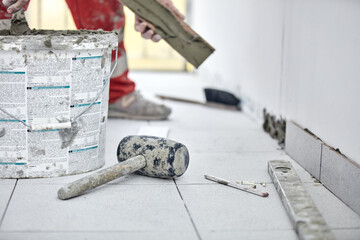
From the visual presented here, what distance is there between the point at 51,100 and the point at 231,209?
0.62 metres

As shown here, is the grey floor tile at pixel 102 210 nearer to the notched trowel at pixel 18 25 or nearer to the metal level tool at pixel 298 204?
the metal level tool at pixel 298 204

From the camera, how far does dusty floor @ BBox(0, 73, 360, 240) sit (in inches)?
56.0

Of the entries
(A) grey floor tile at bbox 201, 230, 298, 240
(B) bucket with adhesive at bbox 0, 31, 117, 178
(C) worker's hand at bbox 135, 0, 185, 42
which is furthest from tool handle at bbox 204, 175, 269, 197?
(C) worker's hand at bbox 135, 0, 185, 42

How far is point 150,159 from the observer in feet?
5.96

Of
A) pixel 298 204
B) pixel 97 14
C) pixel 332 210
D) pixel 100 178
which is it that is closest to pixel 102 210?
pixel 100 178

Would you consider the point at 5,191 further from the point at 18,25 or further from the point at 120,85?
the point at 120,85

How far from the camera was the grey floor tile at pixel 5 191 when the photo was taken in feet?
5.17

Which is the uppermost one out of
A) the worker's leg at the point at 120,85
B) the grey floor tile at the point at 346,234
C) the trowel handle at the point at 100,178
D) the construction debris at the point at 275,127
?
the worker's leg at the point at 120,85

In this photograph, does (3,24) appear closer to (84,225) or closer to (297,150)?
(84,225)

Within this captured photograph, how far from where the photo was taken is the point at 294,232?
1.44 metres

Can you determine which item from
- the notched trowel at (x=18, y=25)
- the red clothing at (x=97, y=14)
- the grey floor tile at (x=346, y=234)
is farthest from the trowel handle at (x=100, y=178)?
the red clothing at (x=97, y=14)

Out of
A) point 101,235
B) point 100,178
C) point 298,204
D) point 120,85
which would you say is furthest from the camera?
point 120,85

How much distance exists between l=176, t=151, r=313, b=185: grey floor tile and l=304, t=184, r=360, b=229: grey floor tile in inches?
5.0

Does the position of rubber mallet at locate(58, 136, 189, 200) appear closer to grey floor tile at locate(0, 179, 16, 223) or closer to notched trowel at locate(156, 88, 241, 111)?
grey floor tile at locate(0, 179, 16, 223)
